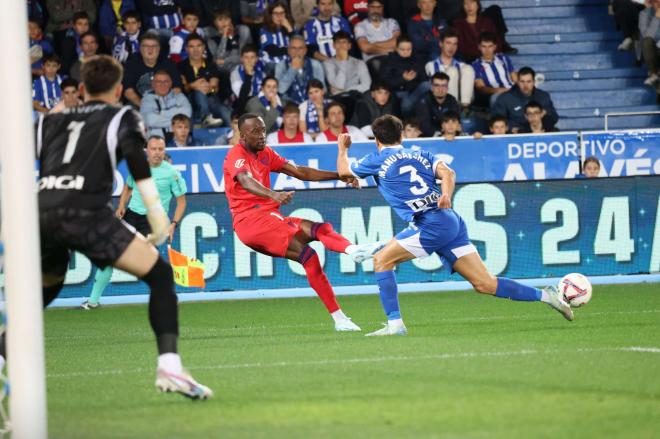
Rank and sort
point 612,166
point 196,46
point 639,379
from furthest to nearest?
point 196,46 → point 612,166 → point 639,379

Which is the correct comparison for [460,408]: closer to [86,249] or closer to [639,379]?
[639,379]

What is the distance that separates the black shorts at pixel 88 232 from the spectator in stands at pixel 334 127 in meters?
11.6

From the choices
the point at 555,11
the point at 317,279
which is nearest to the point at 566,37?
the point at 555,11

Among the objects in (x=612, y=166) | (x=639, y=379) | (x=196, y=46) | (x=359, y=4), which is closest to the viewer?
(x=639, y=379)

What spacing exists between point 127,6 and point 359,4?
4034 mm

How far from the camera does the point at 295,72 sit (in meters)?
20.3

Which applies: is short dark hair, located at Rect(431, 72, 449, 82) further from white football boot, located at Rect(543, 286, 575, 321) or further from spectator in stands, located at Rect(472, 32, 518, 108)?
white football boot, located at Rect(543, 286, 575, 321)

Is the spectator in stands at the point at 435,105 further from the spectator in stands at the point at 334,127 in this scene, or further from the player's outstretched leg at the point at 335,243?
the player's outstretched leg at the point at 335,243

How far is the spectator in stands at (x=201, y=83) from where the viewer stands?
19953 mm

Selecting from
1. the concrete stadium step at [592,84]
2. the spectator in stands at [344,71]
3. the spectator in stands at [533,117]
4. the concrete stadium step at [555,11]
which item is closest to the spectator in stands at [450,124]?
the spectator in stands at [533,117]

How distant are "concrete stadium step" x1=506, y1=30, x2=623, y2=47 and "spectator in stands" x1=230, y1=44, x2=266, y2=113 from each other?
565 cm

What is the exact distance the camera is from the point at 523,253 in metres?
17.0

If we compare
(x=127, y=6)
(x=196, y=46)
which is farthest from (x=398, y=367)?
(x=127, y=6)

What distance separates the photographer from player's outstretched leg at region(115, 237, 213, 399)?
7.20m
